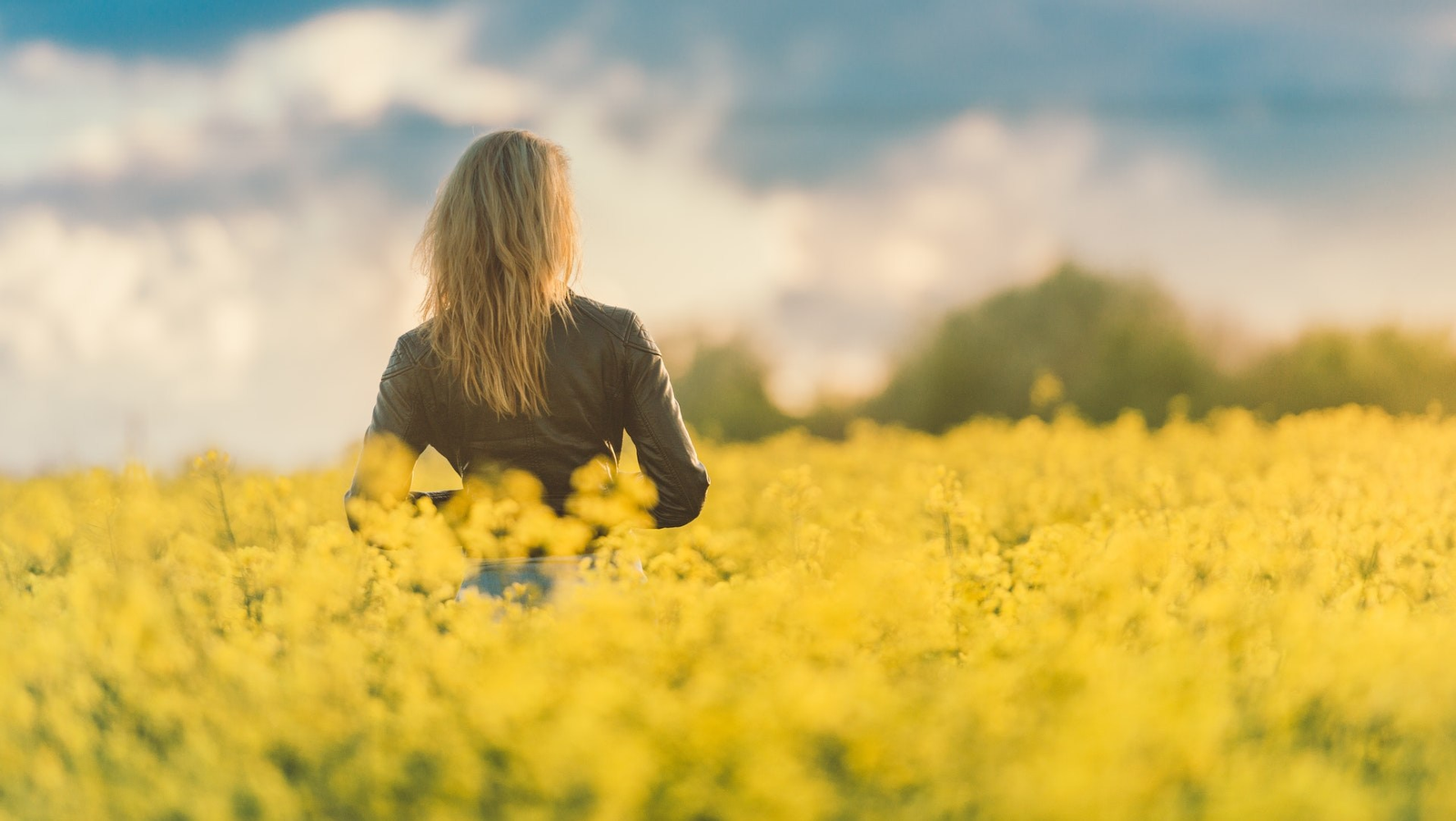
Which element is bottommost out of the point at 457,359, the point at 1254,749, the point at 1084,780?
the point at 1254,749

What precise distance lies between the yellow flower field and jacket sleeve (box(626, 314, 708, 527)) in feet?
0.59

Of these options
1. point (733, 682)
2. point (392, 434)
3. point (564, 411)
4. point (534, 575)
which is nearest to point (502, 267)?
point (564, 411)

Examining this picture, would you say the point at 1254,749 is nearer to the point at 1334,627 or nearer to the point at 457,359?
the point at 1334,627

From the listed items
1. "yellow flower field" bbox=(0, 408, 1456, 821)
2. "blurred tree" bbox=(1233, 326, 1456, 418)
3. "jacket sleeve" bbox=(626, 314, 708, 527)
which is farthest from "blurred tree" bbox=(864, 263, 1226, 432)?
"jacket sleeve" bbox=(626, 314, 708, 527)

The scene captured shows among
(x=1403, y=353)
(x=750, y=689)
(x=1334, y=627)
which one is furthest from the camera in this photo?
(x=1403, y=353)

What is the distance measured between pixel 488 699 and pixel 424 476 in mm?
8781

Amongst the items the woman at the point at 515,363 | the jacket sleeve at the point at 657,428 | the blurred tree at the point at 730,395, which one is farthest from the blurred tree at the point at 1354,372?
the woman at the point at 515,363

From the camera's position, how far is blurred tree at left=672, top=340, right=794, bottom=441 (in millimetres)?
23953

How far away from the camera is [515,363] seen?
2.65m

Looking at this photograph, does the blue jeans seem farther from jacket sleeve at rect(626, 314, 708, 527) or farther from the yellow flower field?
jacket sleeve at rect(626, 314, 708, 527)

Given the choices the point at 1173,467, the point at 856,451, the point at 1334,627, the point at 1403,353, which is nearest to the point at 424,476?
the point at 856,451

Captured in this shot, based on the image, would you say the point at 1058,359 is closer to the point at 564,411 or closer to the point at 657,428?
the point at 657,428

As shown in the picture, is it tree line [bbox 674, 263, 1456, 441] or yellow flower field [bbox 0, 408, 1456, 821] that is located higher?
tree line [bbox 674, 263, 1456, 441]

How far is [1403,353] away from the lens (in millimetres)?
19359
